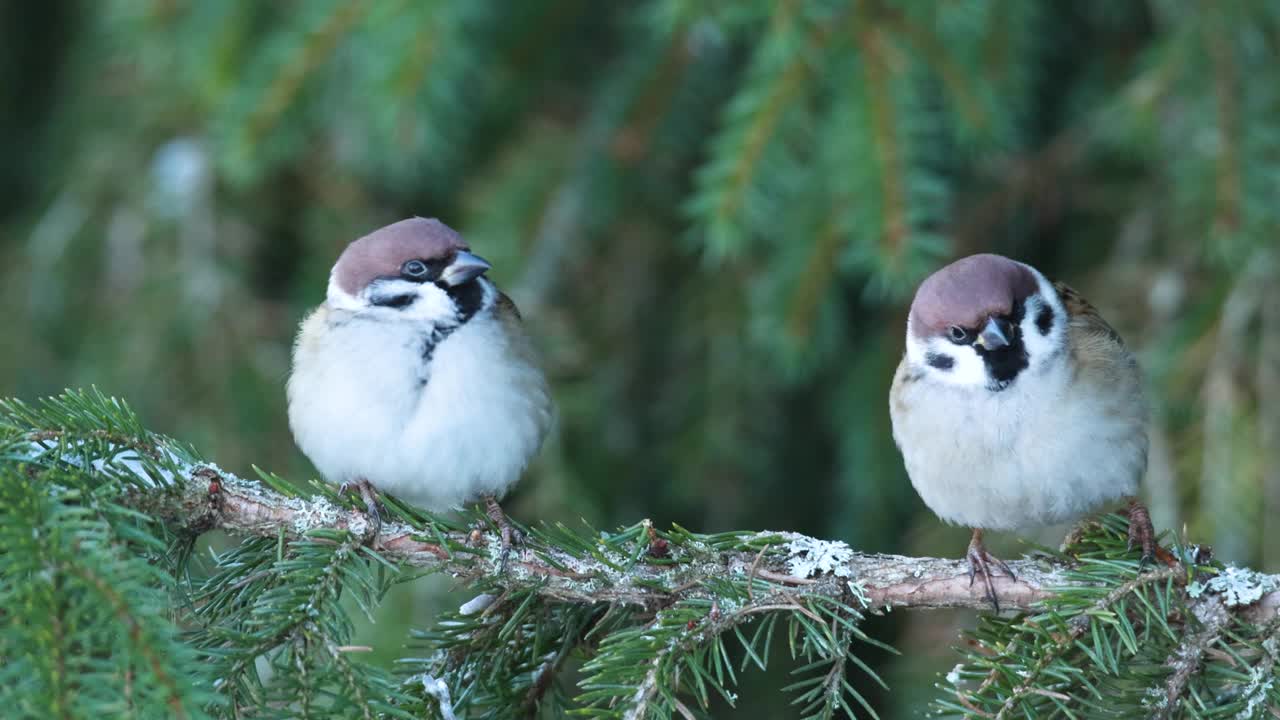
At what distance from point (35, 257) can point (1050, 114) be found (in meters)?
3.15

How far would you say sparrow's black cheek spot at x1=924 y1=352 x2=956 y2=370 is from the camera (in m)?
2.86

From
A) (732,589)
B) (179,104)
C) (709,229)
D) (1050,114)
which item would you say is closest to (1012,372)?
(709,229)

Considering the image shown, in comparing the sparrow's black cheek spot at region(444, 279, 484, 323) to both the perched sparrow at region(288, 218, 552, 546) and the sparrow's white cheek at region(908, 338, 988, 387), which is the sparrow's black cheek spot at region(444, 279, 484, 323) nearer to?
the perched sparrow at region(288, 218, 552, 546)

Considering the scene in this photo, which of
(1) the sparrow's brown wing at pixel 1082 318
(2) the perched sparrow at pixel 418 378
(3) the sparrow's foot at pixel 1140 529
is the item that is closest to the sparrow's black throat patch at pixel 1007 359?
(1) the sparrow's brown wing at pixel 1082 318

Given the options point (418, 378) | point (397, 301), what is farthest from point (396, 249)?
point (418, 378)

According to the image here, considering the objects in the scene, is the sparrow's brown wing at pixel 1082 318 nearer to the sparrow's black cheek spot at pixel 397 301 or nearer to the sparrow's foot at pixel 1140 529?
the sparrow's foot at pixel 1140 529

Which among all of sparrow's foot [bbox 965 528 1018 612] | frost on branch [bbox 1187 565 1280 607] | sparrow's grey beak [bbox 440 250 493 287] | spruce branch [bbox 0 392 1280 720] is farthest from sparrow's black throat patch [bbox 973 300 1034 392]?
sparrow's grey beak [bbox 440 250 493 287]

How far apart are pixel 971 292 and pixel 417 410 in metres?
1.19

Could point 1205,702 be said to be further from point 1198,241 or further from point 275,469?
point 275,469

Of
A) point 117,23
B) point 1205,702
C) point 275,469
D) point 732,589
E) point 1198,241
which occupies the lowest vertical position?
point 275,469

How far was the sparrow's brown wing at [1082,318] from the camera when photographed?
2975 millimetres

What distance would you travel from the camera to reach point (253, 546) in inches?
83.1

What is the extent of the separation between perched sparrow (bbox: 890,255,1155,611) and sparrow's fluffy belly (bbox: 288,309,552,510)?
87 cm

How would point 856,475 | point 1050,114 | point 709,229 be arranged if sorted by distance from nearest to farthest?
point 709,229 < point 856,475 < point 1050,114
